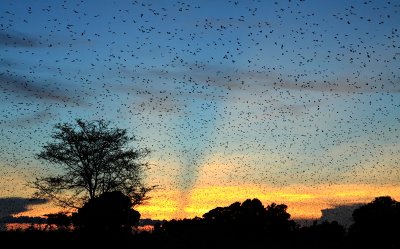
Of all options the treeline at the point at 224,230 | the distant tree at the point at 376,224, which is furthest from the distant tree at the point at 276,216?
the distant tree at the point at 376,224

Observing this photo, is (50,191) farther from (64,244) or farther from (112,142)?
(64,244)

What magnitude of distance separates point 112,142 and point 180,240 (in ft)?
67.4

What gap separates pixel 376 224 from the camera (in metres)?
38.0

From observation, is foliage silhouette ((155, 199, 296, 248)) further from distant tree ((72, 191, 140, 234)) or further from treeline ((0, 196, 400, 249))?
distant tree ((72, 191, 140, 234))

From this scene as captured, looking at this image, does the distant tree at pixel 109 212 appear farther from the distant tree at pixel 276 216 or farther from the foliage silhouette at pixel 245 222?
the distant tree at pixel 276 216

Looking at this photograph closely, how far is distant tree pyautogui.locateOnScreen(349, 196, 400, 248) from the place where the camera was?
33031mm

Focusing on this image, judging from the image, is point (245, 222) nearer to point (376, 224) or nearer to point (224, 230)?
point (224, 230)

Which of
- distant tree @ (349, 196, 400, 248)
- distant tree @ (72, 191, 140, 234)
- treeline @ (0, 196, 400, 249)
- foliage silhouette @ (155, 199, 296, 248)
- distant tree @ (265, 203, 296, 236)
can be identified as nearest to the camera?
treeline @ (0, 196, 400, 249)

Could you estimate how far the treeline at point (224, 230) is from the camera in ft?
80.4

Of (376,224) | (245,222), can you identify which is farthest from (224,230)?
(376,224)

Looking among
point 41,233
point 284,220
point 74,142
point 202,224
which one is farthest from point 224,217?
point 41,233

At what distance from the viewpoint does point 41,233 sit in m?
24.5

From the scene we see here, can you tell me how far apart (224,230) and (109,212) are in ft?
32.6

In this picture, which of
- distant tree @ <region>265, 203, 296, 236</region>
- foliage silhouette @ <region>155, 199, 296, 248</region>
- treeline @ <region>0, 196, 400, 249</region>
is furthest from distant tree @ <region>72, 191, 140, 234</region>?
distant tree @ <region>265, 203, 296, 236</region>
